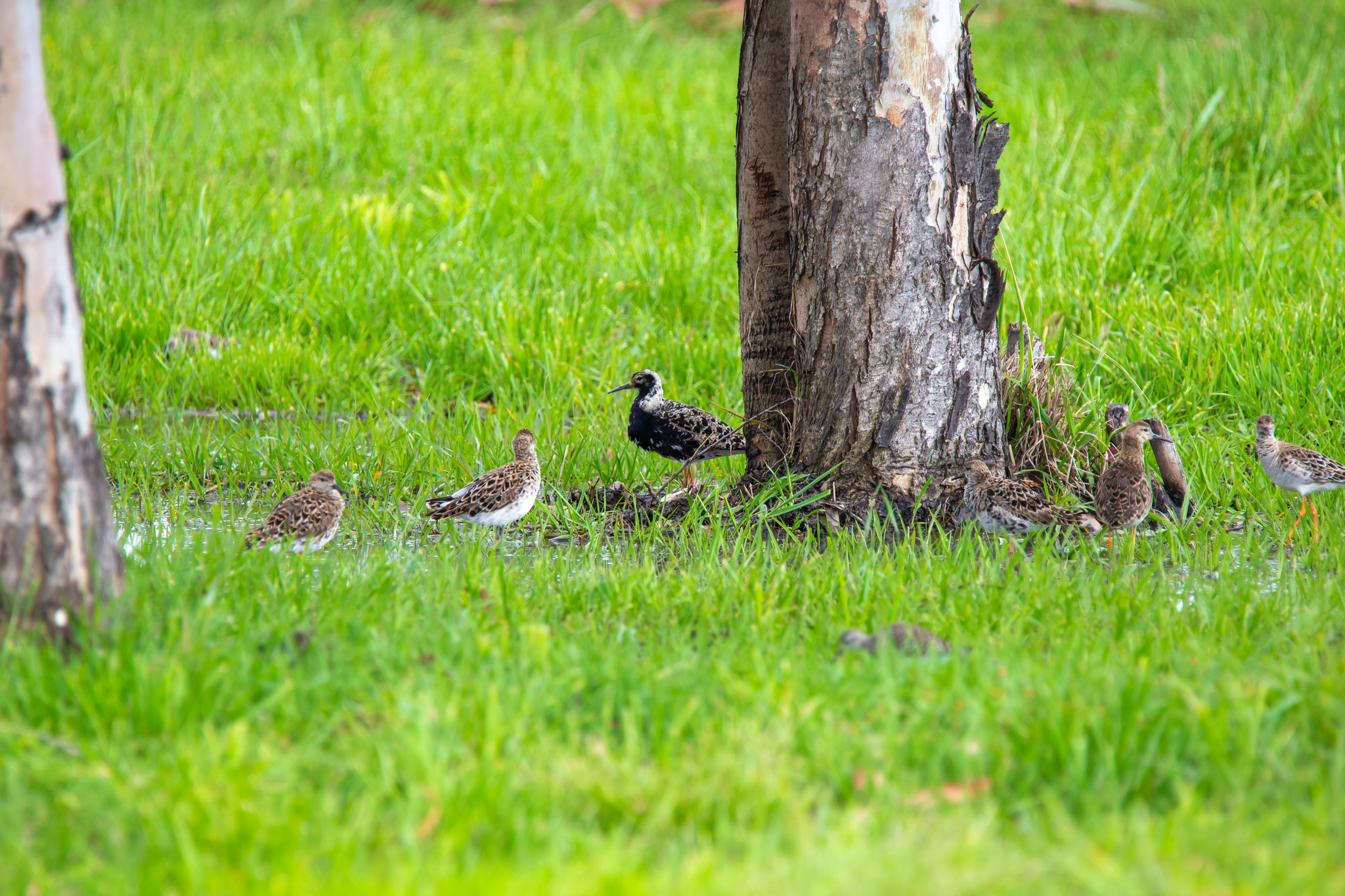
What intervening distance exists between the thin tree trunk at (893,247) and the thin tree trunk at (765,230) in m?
0.24

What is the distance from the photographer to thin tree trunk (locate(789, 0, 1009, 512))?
18.1 feet

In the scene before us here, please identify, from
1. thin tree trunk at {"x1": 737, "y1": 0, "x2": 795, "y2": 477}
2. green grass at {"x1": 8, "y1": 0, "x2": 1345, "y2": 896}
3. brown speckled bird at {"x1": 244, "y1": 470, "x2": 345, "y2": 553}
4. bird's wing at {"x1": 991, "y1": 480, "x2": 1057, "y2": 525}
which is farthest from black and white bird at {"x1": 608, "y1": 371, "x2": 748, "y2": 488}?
brown speckled bird at {"x1": 244, "y1": 470, "x2": 345, "y2": 553}

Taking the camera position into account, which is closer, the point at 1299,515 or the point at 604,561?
the point at 604,561

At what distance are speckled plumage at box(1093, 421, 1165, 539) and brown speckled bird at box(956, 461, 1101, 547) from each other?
0.09 meters

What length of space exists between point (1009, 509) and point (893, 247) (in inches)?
51.8

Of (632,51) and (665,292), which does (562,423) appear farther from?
(632,51)

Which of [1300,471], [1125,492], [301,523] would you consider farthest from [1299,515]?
[301,523]

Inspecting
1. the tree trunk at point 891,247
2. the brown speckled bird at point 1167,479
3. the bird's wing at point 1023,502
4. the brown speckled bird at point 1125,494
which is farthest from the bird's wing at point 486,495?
the brown speckled bird at point 1167,479

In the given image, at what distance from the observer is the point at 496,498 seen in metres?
5.95

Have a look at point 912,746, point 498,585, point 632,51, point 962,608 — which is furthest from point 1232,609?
point 632,51

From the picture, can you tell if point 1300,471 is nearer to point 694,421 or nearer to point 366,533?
point 694,421

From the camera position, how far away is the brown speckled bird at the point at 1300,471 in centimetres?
580

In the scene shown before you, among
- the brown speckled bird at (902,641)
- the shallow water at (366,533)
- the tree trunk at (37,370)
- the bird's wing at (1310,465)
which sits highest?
the tree trunk at (37,370)

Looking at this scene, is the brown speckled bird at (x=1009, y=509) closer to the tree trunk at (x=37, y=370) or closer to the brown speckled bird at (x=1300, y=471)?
the brown speckled bird at (x=1300, y=471)
